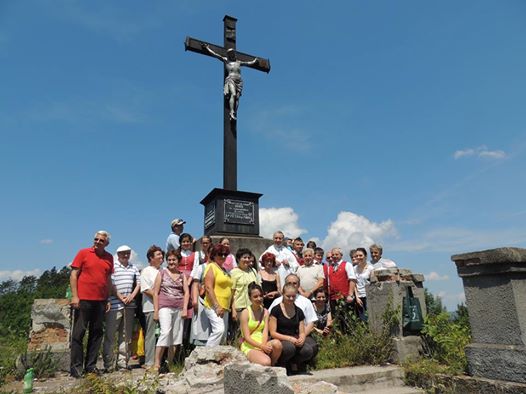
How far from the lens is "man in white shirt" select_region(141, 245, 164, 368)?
217 inches

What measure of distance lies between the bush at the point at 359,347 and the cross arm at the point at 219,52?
26.1 feet

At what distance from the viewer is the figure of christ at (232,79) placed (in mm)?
10586

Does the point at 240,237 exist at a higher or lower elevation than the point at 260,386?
higher

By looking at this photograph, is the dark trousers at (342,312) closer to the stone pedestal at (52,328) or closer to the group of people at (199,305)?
→ the group of people at (199,305)

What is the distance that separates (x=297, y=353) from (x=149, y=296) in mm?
2241

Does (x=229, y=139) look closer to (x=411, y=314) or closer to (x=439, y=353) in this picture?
(x=411, y=314)

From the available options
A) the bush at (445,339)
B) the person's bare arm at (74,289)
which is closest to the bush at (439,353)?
the bush at (445,339)

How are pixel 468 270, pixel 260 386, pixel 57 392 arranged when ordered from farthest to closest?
pixel 468 270
pixel 57 392
pixel 260 386

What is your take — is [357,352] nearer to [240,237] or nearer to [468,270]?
[468,270]

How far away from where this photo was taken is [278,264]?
22.0ft

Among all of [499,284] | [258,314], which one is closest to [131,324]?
[258,314]

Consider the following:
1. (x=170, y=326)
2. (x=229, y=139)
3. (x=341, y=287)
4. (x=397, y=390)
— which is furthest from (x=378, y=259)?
(x=229, y=139)

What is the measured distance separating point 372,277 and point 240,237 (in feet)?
10.7

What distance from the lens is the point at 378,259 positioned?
7.07 m
